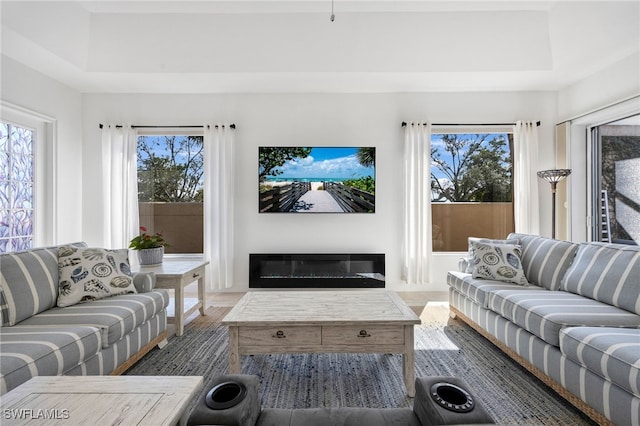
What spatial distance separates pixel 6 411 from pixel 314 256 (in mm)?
3277

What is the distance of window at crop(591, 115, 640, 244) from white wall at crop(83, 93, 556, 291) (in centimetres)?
51

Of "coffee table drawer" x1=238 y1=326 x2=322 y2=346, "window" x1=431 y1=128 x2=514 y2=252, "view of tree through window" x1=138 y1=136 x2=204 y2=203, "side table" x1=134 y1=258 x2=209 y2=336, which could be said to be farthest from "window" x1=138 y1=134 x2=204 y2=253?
"window" x1=431 y1=128 x2=514 y2=252

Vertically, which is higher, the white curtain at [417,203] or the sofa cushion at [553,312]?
the white curtain at [417,203]

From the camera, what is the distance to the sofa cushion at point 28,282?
1919 mm

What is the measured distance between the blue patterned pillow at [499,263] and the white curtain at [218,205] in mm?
2831

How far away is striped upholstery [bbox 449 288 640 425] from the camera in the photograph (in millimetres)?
1460

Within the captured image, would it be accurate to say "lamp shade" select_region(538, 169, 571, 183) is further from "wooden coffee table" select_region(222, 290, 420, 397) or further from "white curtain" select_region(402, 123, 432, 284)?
"wooden coffee table" select_region(222, 290, 420, 397)

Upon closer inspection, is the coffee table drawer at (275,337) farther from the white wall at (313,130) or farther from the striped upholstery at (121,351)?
the white wall at (313,130)

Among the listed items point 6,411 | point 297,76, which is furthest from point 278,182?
point 6,411

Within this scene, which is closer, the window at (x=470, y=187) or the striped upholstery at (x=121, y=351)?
the striped upholstery at (x=121, y=351)

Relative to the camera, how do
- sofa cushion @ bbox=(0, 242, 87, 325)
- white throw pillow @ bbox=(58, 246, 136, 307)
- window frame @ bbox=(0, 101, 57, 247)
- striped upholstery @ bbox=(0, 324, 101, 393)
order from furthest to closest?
1. window frame @ bbox=(0, 101, 57, 247)
2. white throw pillow @ bbox=(58, 246, 136, 307)
3. sofa cushion @ bbox=(0, 242, 87, 325)
4. striped upholstery @ bbox=(0, 324, 101, 393)

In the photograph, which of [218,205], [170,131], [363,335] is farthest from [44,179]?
[363,335]

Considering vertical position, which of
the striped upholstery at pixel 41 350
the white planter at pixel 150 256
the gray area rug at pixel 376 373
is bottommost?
the gray area rug at pixel 376 373

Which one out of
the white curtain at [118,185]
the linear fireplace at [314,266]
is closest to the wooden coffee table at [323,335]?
the linear fireplace at [314,266]
